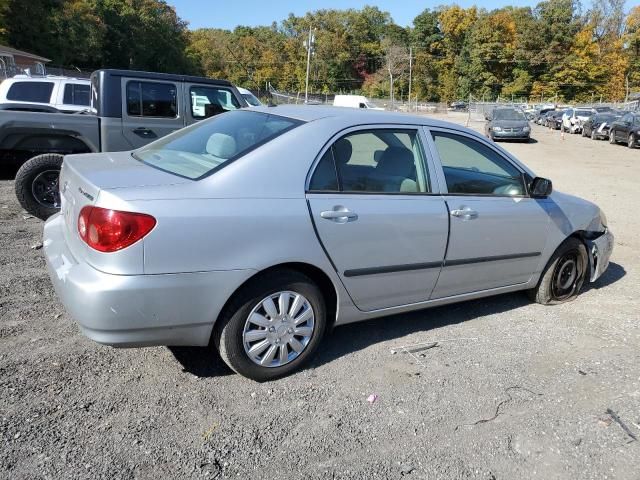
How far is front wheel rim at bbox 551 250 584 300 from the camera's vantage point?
4.76m

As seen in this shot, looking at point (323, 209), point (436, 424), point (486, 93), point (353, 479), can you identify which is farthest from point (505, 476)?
point (486, 93)

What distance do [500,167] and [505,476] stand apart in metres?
2.47

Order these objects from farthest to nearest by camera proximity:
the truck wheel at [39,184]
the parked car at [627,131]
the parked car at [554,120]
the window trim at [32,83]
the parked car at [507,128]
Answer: the parked car at [554,120] < the parked car at [507,128] < the parked car at [627,131] < the window trim at [32,83] < the truck wheel at [39,184]

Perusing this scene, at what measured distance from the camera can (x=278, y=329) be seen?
321cm

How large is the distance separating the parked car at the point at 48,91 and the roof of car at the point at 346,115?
8766mm

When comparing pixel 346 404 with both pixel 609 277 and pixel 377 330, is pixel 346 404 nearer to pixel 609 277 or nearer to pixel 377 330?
pixel 377 330

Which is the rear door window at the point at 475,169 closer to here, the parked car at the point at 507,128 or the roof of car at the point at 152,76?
the roof of car at the point at 152,76

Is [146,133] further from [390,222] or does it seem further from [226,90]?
[390,222]

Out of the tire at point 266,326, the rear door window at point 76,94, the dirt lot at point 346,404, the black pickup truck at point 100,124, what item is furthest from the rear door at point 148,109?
the tire at point 266,326

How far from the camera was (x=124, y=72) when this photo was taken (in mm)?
7434

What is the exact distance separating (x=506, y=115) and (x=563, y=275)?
2310cm

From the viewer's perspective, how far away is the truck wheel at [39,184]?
6.43 meters

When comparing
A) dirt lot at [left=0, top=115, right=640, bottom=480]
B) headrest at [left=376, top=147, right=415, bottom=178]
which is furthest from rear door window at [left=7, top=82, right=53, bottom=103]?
headrest at [left=376, top=147, right=415, bottom=178]

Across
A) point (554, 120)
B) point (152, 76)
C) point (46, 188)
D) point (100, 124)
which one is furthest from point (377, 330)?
point (554, 120)
